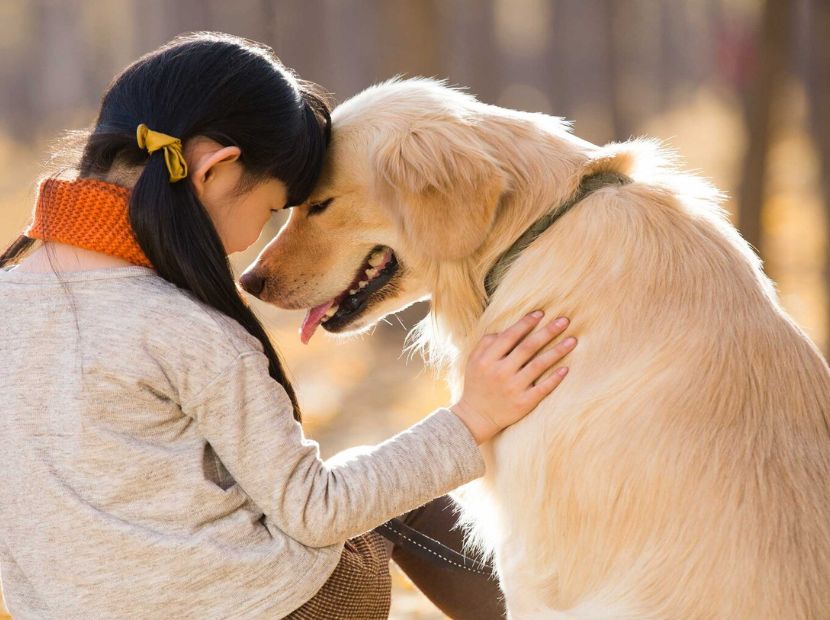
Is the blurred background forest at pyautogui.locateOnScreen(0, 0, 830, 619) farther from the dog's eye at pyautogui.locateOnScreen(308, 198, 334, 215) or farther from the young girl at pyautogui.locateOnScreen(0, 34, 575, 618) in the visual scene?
the dog's eye at pyautogui.locateOnScreen(308, 198, 334, 215)

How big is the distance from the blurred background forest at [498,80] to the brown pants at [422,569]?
1054 mm

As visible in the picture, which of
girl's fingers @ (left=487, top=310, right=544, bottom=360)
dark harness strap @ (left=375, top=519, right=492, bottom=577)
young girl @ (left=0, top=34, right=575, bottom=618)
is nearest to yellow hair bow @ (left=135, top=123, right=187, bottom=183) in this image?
young girl @ (left=0, top=34, right=575, bottom=618)

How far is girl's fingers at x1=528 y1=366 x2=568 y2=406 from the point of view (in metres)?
1.99

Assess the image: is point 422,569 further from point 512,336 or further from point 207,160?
point 207,160

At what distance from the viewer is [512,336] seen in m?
2.09

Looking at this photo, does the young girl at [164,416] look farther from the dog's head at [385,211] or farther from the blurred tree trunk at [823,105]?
the blurred tree trunk at [823,105]

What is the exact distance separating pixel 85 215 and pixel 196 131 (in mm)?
290

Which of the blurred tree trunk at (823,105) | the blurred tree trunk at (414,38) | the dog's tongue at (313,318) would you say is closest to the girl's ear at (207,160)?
the dog's tongue at (313,318)

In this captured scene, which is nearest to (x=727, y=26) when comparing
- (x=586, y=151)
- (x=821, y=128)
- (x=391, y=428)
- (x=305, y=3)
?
(x=305, y=3)

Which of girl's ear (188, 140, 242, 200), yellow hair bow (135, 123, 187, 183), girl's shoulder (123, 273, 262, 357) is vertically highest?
yellow hair bow (135, 123, 187, 183)

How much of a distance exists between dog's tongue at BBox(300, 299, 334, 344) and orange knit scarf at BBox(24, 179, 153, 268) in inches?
32.4

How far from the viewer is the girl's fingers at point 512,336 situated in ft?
6.78

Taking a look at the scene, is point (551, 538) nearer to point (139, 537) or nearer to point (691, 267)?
point (691, 267)

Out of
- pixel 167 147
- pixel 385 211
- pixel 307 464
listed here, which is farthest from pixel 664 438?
pixel 167 147
